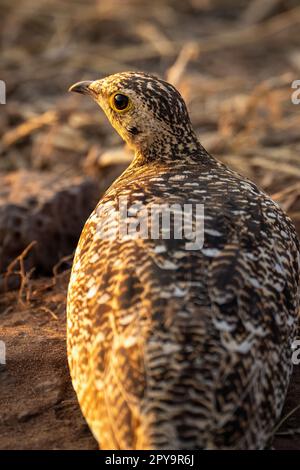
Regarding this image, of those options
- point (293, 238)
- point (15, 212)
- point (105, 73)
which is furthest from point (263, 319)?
point (105, 73)

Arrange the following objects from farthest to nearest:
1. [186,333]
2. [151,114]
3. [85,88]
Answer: [85,88]
[151,114]
[186,333]

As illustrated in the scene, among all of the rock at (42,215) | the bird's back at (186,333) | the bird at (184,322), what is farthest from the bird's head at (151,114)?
the rock at (42,215)

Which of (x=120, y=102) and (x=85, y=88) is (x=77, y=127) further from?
(x=120, y=102)

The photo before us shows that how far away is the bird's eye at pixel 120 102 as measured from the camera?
4.36m

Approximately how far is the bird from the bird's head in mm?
689

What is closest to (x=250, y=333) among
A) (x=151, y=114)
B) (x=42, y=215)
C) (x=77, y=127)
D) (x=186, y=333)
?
(x=186, y=333)

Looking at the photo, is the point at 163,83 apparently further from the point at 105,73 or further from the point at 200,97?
the point at 105,73

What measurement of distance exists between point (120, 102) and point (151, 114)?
0.66 ft

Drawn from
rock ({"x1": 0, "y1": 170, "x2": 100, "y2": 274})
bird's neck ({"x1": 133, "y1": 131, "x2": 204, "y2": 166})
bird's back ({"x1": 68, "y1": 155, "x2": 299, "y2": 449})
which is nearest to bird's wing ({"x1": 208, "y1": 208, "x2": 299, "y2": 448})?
bird's back ({"x1": 68, "y1": 155, "x2": 299, "y2": 449})

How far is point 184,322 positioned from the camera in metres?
2.96

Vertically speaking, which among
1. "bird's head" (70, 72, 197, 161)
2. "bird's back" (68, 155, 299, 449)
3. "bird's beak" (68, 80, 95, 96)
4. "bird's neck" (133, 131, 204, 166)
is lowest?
"bird's back" (68, 155, 299, 449)

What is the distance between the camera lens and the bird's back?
2873mm

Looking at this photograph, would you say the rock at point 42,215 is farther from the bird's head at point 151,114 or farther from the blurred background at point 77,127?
the bird's head at point 151,114

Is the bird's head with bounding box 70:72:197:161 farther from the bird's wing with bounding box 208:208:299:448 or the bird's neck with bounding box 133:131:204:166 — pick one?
the bird's wing with bounding box 208:208:299:448
